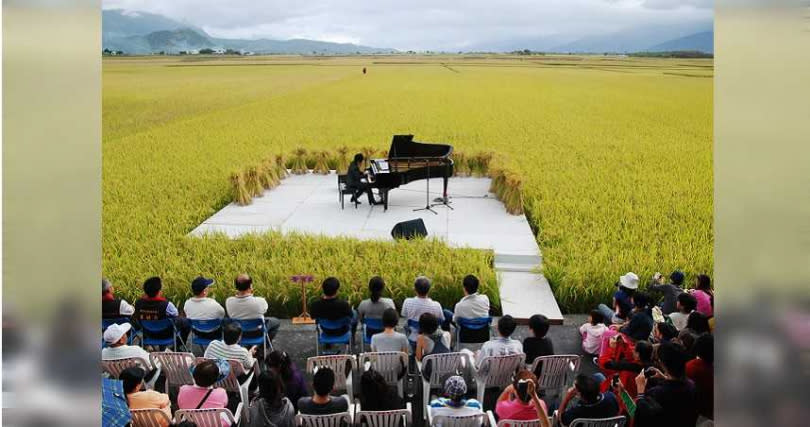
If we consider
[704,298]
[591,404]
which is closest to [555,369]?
[591,404]

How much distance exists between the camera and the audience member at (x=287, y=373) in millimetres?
4852

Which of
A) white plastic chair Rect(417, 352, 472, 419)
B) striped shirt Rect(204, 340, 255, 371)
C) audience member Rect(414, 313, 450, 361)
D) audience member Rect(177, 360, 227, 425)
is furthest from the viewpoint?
audience member Rect(414, 313, 450, 361)

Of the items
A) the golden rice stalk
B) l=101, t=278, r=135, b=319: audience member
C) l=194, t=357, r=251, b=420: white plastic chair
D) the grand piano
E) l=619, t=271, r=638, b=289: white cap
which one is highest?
the grand piano

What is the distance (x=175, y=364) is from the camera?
5359 millimetres

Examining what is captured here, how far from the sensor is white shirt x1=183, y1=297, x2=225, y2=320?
246 inches

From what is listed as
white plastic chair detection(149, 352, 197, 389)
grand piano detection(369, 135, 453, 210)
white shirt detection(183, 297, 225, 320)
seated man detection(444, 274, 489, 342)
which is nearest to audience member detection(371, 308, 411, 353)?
seated man detection(444, 274, 489, 342)

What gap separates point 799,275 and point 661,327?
473cm

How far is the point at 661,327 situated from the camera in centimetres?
550

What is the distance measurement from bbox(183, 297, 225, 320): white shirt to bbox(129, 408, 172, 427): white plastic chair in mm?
1879

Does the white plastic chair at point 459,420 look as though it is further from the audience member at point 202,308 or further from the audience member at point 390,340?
the audience member at point 202,308

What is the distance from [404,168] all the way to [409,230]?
326 centimetres

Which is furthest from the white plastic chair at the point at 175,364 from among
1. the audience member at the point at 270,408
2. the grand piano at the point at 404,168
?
the grand piano at the point at 404,168

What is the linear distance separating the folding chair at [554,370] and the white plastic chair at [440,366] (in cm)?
56

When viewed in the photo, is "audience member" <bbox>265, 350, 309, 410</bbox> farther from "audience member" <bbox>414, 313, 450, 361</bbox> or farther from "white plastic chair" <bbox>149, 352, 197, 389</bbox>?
"audience member" <bbox>414, 313, 450, 361</bbox>
